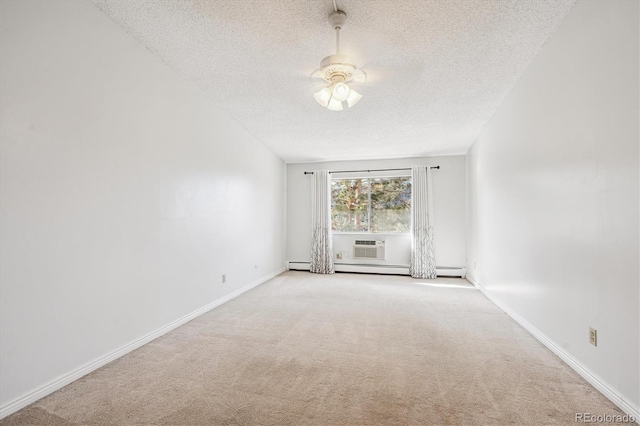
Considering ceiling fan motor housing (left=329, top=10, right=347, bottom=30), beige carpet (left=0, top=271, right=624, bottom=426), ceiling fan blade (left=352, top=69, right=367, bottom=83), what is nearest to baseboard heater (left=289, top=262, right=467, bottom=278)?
beige carpet (left=0, top=271, right=624, bottom=426)

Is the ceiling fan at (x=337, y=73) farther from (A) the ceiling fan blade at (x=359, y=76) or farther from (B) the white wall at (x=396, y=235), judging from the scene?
(B) the white wall at (x=396, y=235)

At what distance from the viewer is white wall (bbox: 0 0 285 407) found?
1.71 m

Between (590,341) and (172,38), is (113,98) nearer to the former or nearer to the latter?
(172,38)

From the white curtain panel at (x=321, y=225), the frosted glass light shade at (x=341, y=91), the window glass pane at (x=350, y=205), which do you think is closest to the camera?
the frosted glass light shade at (x=341, y=91)

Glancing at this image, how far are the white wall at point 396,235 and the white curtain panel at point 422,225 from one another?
17 cm

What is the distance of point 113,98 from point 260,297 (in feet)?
9.72

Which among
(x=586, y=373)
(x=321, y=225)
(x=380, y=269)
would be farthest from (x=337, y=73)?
(x=380, y=269)

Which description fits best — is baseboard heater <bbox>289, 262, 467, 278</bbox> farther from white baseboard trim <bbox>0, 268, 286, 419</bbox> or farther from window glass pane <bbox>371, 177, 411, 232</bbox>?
white baseboard trim <bbox>0, 268, 286, 419</bbox>

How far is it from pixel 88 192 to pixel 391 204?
17.8 ft

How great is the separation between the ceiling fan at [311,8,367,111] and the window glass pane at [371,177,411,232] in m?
3.83

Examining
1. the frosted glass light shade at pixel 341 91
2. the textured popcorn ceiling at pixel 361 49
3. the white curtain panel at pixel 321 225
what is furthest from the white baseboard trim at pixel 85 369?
the white curtain panel at pixel 321 225

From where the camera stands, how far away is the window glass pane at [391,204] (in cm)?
643

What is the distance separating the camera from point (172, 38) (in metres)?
2.49

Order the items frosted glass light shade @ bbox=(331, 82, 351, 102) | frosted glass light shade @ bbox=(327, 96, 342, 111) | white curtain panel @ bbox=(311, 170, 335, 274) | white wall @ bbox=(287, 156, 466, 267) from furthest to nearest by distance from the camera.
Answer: white curtain panel @ bbox=(311, 170, 335, 274) → white wall @ bbox=(287, 156, 466, 267) → frosted glass light shade @ bbox=(327, 96, 342, 111) → frosted glass light shade @ bbox=(331, 82, 351, 102)
